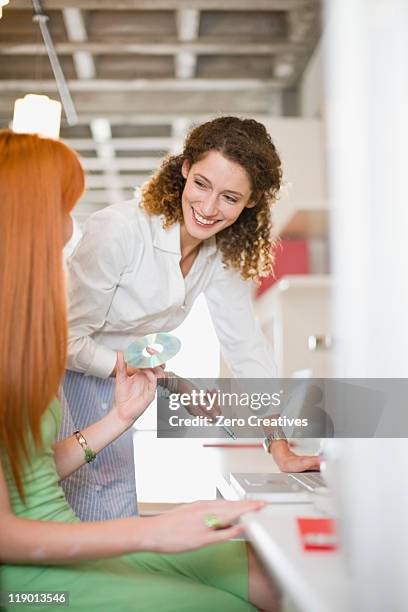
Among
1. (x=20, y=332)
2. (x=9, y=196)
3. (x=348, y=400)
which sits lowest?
(x=348, y=400)

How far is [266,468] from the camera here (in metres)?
1.40

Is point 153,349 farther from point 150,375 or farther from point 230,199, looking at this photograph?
point 230,199

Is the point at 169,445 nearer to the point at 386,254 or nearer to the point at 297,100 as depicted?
the point at 386,254

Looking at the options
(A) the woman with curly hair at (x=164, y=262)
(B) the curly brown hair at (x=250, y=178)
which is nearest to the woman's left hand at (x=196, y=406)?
(A) the woman with curly hair at (x=164, y=262)

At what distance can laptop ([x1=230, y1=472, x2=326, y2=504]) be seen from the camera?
1099 mm

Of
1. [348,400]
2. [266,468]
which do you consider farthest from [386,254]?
[266,468]

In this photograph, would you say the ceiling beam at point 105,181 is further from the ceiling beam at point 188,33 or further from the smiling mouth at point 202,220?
the ceiling beam at point 188,33

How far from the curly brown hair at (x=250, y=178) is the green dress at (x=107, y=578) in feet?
1.49

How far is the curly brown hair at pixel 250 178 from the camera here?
138 cm

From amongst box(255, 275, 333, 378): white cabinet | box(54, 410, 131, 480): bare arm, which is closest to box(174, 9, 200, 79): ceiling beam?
box(255, 275, 333, 378): white cabinet

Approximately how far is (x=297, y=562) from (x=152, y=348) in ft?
2.06

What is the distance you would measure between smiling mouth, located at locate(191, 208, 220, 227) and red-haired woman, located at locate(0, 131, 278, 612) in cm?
28

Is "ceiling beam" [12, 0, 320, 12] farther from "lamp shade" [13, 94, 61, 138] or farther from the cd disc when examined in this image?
the cd disc

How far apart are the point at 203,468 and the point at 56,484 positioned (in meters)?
0.35
